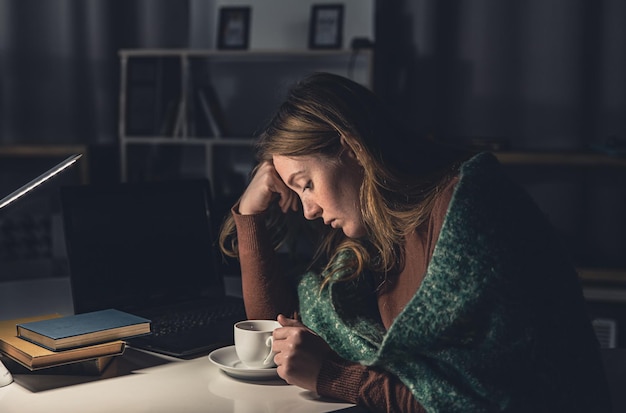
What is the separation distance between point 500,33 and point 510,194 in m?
2.20

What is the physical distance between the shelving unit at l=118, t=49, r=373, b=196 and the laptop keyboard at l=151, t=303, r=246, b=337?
1.64 metres

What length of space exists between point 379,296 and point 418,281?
112 millimetres

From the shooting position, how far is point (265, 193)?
5.30 feet

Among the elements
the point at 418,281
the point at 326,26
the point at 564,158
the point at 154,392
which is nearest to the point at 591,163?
the point at 564,158

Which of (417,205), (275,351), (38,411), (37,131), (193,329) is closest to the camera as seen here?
(38,411)

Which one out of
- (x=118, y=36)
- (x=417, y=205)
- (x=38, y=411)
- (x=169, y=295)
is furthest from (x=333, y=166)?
(x=118, y=36)

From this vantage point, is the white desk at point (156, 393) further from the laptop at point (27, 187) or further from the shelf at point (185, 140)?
the shelf at point (185, 140)

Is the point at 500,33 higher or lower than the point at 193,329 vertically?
higher

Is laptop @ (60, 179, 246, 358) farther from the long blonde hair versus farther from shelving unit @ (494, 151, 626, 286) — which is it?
shelving unit @ (494, 151, 626, 286)

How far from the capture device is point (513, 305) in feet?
3.58

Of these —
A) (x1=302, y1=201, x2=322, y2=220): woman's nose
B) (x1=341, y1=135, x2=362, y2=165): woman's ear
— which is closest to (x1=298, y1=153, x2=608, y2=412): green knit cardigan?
(x1=341, y1=135, x2=362, y2=165): woman's ear

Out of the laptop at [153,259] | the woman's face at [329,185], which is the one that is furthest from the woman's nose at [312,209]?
the laptop at [153,259]

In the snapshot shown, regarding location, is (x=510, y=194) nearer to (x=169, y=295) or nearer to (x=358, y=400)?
(x=358, y=400)

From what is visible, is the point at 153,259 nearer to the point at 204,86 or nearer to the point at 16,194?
the point at 16,194
